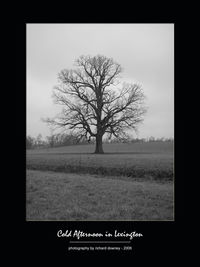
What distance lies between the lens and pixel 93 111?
29922 mm

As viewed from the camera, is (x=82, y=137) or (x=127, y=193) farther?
(x=82, y=137)

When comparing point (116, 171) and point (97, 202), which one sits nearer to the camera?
point (97, 202)

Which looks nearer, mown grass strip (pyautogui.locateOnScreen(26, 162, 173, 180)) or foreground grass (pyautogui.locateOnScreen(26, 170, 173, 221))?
foreground grass (pyautogui.locateOnScreen(26, 170, 173, 221))

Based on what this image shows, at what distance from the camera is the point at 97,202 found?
25.9 ft

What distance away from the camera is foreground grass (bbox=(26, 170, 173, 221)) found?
666cm

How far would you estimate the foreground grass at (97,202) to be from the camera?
6661mm

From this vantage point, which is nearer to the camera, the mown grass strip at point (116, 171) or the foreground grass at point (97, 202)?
the foreground grass at point (97, 202)

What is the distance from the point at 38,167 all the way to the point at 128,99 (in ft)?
55.0

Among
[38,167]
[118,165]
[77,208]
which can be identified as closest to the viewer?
[77,208]

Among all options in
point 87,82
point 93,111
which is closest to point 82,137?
point 93,111

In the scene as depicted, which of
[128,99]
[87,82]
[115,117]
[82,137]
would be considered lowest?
[82,137]
